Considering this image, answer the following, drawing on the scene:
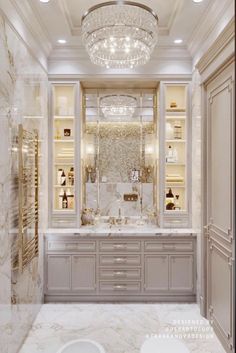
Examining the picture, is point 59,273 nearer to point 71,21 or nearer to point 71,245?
point 71,245

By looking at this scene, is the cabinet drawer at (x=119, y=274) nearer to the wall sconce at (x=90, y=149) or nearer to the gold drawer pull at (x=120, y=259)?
the gold drawer pull at (x=120, y=259)

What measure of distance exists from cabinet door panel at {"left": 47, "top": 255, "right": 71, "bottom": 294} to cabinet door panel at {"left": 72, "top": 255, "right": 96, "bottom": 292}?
0.08 meters

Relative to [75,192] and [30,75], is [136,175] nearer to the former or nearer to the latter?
[75,192]

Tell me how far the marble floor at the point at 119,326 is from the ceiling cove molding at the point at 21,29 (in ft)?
9.51

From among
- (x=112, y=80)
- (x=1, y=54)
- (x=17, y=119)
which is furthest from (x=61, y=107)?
(x=1, y=54)

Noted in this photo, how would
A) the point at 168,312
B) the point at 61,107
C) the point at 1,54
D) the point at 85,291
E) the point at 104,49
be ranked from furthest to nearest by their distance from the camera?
the point at 61,107 → the point at 85,291 → the point at 168,312 → the point at 104,49 → the point at 1,54

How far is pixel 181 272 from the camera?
3.96 metres

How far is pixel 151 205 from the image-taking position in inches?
181

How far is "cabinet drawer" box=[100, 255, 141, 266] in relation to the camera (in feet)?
13.0

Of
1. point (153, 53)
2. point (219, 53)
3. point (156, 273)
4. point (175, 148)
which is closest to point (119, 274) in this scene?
point (156, 273)

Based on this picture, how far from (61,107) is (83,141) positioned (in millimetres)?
584

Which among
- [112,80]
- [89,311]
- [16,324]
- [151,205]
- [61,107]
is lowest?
[89,311]

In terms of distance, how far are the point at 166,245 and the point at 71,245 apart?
46.5 inches

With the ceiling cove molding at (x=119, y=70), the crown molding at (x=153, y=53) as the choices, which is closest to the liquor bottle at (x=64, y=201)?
the ceiling cove molding at (x=119, y=70)
